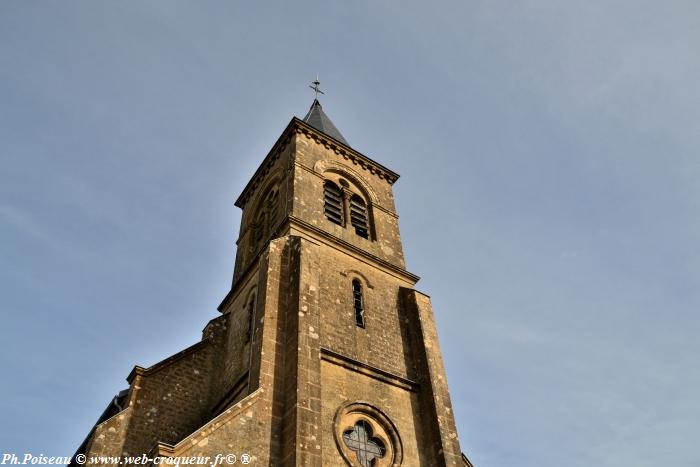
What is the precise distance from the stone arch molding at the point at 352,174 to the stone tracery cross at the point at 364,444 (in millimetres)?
9971

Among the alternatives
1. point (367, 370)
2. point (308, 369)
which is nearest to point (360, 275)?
point (367, 370)

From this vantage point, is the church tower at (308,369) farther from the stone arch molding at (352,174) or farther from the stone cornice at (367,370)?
the stone arch molding at (352,174)

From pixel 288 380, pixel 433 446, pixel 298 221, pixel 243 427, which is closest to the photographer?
pixel 243 427

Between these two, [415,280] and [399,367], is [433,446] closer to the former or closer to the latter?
[399,367]

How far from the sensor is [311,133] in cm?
2208

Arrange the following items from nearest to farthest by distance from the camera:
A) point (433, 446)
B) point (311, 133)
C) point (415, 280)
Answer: point (433, 446) → point (415, 280) → point (311, 133)

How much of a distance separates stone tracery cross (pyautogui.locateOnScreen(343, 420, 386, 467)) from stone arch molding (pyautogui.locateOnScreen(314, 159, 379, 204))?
9971 millimetres

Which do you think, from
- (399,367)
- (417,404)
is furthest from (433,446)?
(399,367)

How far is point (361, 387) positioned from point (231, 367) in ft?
13.3

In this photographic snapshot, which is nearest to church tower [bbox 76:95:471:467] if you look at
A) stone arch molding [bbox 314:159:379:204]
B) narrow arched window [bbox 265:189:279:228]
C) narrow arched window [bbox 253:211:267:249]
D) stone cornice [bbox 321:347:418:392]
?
stone cornice [bbox 321:347:418:392]

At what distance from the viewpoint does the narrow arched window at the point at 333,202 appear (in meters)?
19.7

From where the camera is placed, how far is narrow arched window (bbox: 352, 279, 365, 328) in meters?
16.1

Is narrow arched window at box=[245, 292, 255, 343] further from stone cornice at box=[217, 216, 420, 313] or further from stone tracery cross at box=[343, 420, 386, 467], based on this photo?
stone tracery cross at box=[343, 420, 386, 467]

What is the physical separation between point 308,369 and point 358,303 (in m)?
4.02
